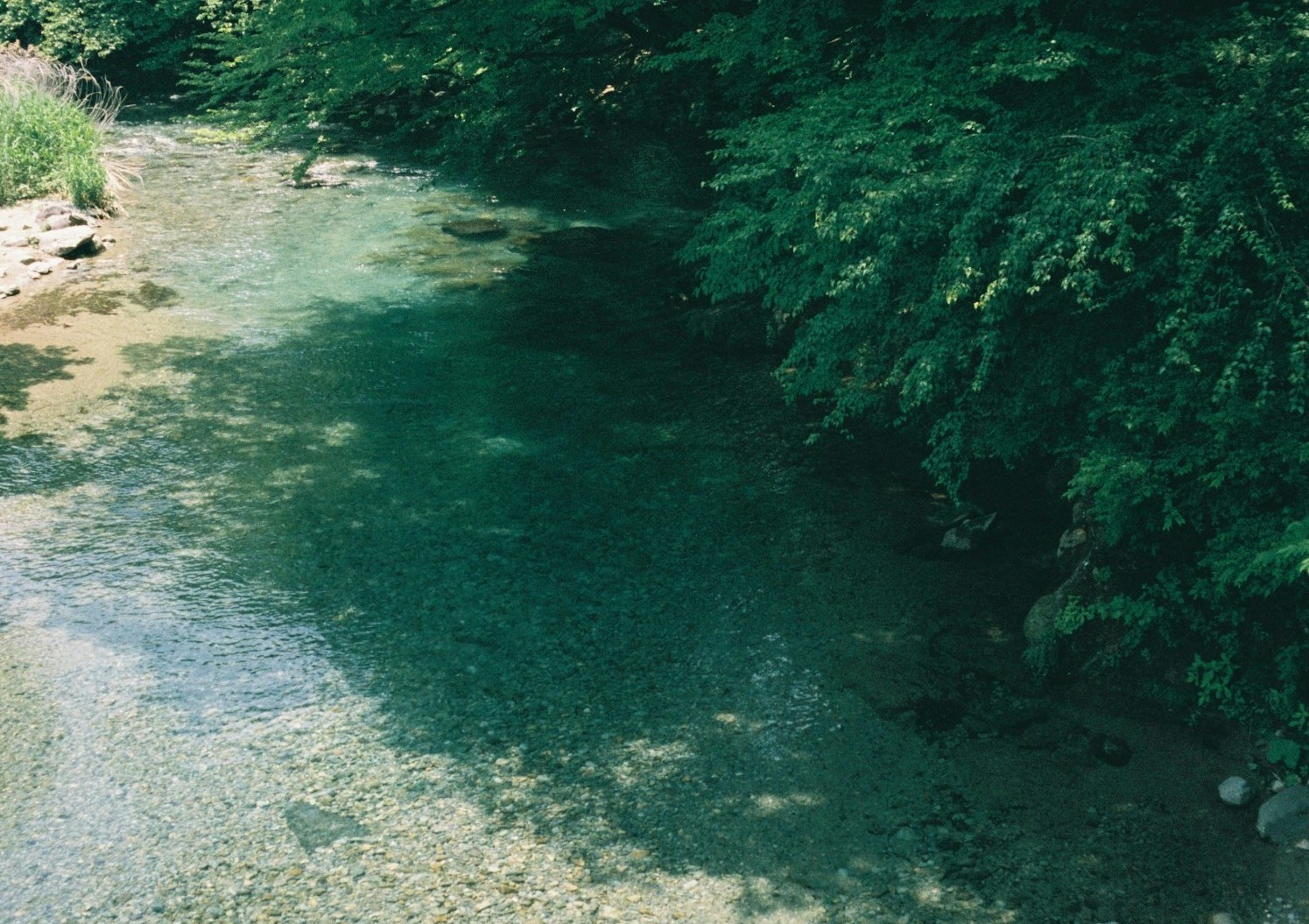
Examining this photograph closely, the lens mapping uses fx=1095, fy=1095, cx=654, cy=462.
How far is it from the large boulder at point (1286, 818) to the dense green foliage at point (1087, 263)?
383 millimetres

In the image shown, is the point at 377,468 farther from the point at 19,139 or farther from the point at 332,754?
the point at 19,139

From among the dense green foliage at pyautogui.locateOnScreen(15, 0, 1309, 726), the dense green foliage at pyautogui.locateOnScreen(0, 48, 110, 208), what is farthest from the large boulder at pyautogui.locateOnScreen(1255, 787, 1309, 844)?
the dense green foliage at pyautogui.locateOnScreen(0, 48, 110, 208)

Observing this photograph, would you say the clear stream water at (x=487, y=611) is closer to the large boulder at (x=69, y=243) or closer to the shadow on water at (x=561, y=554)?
the shadow on water at (x=561, y=554)

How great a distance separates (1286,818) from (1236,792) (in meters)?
0.19

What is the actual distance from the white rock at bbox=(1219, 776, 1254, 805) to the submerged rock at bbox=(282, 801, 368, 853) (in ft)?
9.92

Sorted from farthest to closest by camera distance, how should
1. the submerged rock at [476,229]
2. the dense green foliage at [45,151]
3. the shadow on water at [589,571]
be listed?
the submerged rock at [476,229] → the dense green foliage at [45,151] → the shadow on water at [589,571]

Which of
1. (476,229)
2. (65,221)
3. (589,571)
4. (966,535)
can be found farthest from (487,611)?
(65,221)

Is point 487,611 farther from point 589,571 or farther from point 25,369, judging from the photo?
point 25,369

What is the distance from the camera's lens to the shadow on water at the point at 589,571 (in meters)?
3.93

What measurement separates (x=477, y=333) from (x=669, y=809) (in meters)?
5.62

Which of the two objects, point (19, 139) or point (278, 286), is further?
point (19, 139)

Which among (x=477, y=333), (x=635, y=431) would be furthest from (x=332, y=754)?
(x=477, y=333)

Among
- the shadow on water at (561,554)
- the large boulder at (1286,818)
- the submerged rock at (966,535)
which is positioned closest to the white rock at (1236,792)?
the large boulder at (1286,818)

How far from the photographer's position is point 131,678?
473 centimetres
